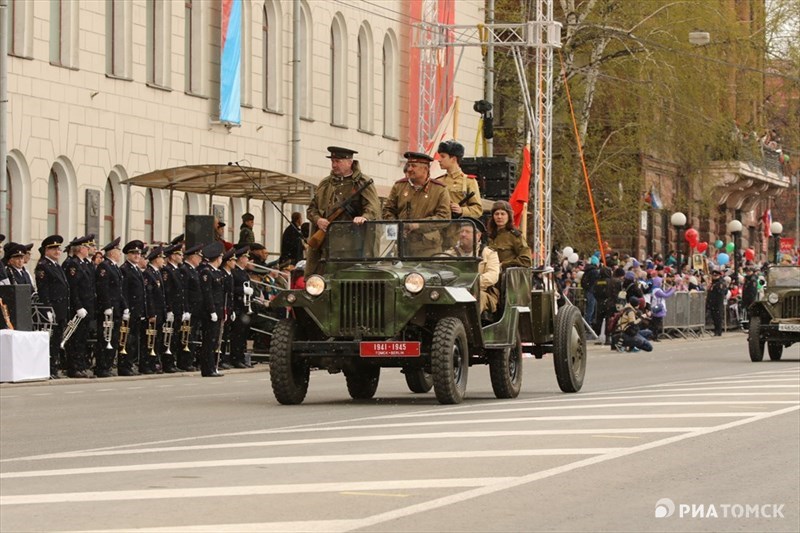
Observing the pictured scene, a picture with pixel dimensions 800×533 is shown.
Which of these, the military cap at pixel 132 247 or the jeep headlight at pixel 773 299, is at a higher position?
the military cap at pixel 132 247

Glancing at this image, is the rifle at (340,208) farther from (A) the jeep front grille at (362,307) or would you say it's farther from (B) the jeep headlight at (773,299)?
(B) the jeep headlight at (773,299)

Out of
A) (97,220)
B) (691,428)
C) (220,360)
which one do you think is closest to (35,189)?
(97,220)

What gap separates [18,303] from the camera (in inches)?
1013

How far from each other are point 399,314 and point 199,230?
478 inches

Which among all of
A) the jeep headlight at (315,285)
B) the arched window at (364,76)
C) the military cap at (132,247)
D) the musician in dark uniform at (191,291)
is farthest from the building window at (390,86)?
the jeep headlight at (315,285)

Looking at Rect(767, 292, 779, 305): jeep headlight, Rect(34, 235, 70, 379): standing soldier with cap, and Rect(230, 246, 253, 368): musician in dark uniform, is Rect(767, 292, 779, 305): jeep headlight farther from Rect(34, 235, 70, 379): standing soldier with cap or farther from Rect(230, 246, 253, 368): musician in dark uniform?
Rect(34, 235, 70, 379): standing soldier with cap

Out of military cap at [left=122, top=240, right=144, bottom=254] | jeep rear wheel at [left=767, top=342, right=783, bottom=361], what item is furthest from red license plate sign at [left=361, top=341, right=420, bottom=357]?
jeep rear wheel at [left=767, top=342, right=783, bottom=361]

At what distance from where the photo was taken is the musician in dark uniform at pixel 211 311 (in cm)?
2792

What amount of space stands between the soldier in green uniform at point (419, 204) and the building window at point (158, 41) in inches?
792

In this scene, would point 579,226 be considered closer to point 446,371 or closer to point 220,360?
point 220,360

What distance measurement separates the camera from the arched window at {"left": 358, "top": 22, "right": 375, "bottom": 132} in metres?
52.3

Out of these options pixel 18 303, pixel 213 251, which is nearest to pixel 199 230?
pixel 213 251

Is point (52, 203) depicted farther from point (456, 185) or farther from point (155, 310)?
point (456, 185)

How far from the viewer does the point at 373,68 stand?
52781 millimetres
